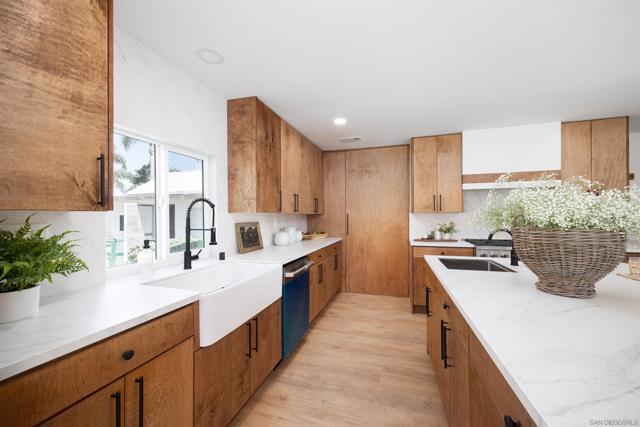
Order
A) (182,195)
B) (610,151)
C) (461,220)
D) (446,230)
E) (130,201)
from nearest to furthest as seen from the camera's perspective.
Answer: (130,201)
(182,195)
(610,151)
(446,230)
(461,220)

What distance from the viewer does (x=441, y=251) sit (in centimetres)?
312

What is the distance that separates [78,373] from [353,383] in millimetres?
1702

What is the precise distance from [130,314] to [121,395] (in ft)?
0.86

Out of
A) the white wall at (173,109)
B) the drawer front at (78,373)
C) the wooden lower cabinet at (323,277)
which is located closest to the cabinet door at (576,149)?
the wooden lower cabinet at (323,277)

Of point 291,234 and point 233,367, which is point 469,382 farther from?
point 291,234

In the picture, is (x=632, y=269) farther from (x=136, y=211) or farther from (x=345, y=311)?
(x=136, y=211)

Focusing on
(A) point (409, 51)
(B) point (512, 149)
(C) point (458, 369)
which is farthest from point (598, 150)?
(C) point (458, 369)

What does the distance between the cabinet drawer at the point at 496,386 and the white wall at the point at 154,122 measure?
1.80m

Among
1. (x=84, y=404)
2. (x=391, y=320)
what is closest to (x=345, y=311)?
(x=391, y=320)

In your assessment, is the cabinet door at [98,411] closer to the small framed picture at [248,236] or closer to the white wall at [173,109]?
the white wall at [173,109]

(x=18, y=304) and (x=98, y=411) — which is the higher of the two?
(x=18, y=304)

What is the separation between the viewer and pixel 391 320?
3029 millimetres

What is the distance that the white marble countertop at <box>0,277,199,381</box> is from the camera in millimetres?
671

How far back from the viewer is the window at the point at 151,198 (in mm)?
1596
